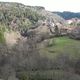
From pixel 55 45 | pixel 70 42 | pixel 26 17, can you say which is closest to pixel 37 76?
pixel 55 45

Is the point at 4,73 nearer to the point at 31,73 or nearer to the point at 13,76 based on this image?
the point at 13,76

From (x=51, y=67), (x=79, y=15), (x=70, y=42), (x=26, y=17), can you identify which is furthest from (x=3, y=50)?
(x=79, y=15)

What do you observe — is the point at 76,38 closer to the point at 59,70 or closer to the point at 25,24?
the point at 59,70

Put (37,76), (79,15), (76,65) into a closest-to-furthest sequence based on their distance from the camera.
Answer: (37,76) → (76,65) → (79,15)

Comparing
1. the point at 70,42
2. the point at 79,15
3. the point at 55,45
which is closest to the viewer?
the point at 55,45

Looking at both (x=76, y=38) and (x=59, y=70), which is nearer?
(x=59, y=70)

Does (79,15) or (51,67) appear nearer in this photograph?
(51,67)

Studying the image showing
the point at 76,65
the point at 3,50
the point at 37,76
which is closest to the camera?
the point at 37,76

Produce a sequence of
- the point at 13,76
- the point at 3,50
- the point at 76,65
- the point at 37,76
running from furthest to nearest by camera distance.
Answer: the point at 3,50, the point at 76,65, the point at 37,76, the point at 13,76
